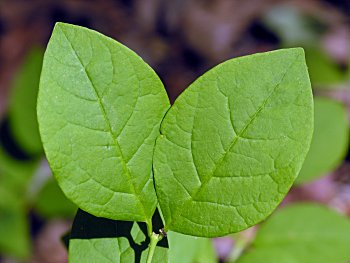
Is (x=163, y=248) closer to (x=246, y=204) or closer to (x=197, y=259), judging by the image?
(x=246, y=204)

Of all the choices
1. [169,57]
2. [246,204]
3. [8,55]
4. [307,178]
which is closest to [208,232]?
[246,204]

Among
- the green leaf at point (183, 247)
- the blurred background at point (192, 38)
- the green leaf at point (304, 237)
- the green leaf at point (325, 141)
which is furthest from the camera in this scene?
the blurred background at point (192, 38)

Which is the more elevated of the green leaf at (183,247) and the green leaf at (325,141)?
the green leaf at (183,247)

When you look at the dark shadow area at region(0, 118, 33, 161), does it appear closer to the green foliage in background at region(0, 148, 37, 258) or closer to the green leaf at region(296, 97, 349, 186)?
the green foliage in background at region(0, 148, 37, 258)

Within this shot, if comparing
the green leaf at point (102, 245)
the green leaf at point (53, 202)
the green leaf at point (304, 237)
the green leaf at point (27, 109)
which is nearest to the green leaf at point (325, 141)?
the green leaf at point (304, 237)

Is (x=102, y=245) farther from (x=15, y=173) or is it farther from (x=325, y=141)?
(x=15, y=173)

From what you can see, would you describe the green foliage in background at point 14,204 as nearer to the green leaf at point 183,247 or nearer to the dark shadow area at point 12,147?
the dark shadow area at point 12,147
